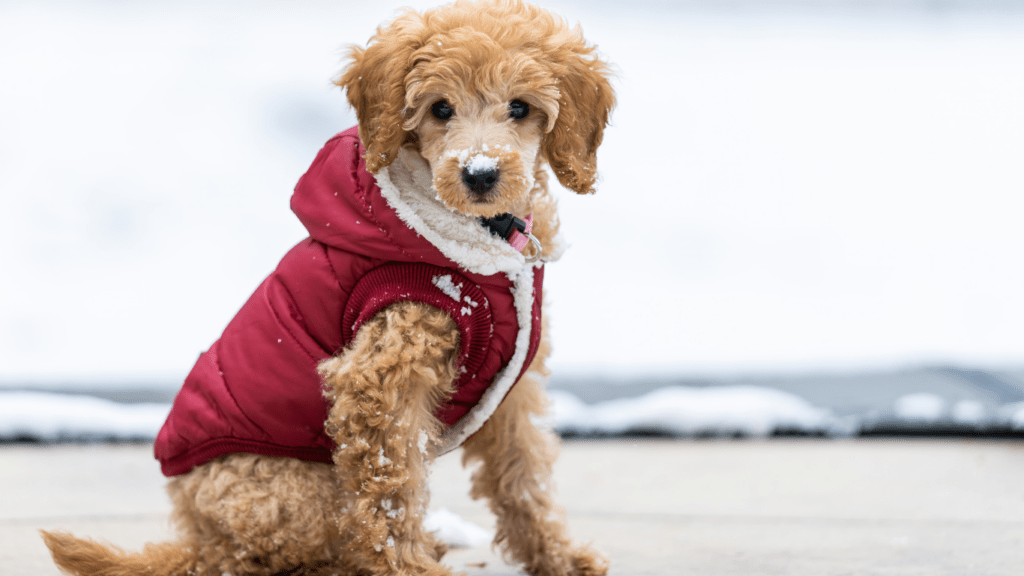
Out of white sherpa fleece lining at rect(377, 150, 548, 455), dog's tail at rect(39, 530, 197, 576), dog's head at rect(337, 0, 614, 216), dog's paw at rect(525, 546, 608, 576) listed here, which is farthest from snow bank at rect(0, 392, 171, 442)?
dog's head at rect(337, 0, 614, 216)

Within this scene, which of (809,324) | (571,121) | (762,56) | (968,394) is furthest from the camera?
(762,56)

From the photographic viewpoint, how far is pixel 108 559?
240 cm

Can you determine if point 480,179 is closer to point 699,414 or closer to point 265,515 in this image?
point 265,515

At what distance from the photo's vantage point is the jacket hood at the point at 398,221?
2281 millimetres

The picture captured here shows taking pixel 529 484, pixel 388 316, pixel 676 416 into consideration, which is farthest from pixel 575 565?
pixel 676 416

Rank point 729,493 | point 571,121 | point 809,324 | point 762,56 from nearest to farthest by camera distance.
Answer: point 571,121 < point 729,493 < point 809,324 < point 762,56

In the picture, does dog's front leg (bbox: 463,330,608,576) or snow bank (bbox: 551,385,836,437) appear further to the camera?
snow bank (bbox: 551,385,836,437)

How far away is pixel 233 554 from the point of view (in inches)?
95.4

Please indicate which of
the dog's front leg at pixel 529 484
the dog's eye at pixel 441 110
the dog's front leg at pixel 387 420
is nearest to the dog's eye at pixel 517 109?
the dog's eye at pixel 441 110

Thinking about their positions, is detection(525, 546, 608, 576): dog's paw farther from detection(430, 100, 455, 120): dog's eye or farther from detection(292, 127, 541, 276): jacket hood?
detection(430, 100, 455, 120): dog's eye

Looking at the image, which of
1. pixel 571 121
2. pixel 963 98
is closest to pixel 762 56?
pixel 963 98

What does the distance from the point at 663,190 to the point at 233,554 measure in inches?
146

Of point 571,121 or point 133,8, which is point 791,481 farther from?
point 133,8

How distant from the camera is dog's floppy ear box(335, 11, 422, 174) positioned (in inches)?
88.8
